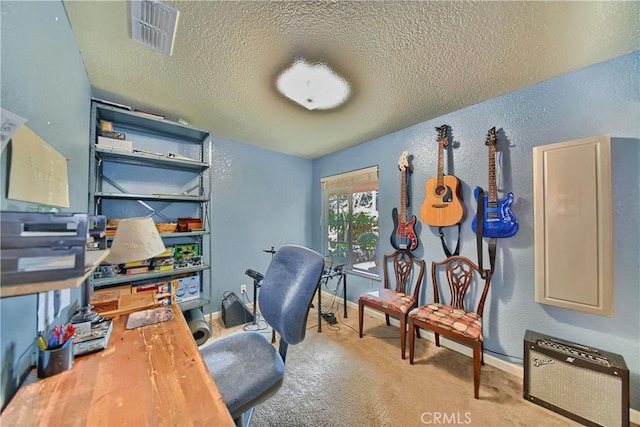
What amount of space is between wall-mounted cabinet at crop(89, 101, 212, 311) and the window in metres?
1.83

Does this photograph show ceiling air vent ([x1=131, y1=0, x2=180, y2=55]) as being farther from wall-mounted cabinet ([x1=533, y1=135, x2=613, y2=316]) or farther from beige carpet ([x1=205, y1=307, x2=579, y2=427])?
wall-mounted cabinet ([x1=533, y1=135, x2=613, y2=316])

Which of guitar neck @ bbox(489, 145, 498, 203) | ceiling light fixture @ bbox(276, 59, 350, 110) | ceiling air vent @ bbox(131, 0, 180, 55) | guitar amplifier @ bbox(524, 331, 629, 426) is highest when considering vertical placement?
ceiling air vent @ bbox(131, 0, 180, 55)

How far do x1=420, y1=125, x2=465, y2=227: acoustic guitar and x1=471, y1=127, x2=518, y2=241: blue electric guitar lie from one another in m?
0.21

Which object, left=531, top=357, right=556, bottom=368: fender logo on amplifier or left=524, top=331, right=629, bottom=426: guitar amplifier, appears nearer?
left=524, top=331, right=629, bottom=426: guitar amplifier

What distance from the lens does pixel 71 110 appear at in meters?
1.31

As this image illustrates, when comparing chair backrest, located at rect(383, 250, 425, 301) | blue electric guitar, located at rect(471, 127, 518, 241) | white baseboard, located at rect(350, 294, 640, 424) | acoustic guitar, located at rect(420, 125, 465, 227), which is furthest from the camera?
chair backrest, located at rect(383, 250, 425, 301)

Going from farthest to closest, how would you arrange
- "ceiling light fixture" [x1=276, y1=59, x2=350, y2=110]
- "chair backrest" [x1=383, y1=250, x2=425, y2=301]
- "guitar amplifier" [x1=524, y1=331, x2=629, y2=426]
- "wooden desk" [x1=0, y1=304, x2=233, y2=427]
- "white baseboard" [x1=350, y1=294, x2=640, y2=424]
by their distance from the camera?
"chair backrest" [x1=383, y1=250, x2=425, y2=301] < "ceiling light fixture" [x1=276, y1=59, x2=350, y2=110] < "white baseboard" [x1=350, y1=294, x2=640, y2=424] < "guitar amplifier" [x1=524, y1=331, x2=629, y2=426] < "wooden desk" [x1=0, y1=304, x2=233, y2=427]

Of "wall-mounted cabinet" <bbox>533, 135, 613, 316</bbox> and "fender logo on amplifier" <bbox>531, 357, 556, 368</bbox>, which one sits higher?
"wall-mounted cabinet" <bbox>533, 135, 613, 316</bbox>

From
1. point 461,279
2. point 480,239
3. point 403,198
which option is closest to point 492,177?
point 480,239

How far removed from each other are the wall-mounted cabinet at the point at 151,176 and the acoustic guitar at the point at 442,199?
2308 mm

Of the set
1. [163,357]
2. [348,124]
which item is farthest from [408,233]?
[163,357]

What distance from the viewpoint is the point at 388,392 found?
163cm

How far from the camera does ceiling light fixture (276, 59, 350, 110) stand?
5.19ft

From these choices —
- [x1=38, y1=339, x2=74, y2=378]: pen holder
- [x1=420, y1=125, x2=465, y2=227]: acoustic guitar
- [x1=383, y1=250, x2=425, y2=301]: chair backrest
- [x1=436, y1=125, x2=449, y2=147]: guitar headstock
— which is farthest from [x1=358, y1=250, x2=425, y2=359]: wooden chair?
[x1=38, y1=339, x2=74, y2=378]: pen holder
